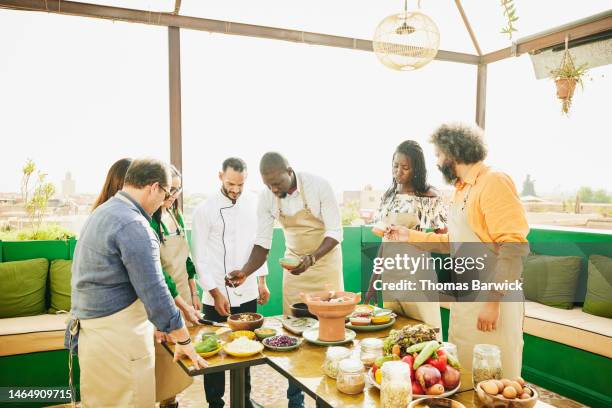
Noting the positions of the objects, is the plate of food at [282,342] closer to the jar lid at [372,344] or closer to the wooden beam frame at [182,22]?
the jar lid at [372,344]

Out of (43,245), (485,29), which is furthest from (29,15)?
(485,29)

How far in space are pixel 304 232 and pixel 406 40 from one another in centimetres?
167

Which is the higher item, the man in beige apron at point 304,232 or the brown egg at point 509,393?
the man in beige apron at point 304,232

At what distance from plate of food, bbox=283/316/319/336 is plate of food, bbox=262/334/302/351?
5.1 inches

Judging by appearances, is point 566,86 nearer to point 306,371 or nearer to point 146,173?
point 306,371

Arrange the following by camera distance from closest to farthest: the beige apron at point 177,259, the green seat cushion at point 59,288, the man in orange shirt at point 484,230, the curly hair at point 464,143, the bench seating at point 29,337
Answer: the man in orange shirt at point 484,230 < the curly hair at point 464,143 < the beige apron at point 177,259 < the bench seating at point 29,337 < the green seat cushion at point 59,288

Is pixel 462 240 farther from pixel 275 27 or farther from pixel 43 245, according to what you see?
pixel 43 245

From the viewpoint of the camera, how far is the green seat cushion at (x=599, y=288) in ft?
11.9

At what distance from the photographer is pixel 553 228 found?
4.46 meters

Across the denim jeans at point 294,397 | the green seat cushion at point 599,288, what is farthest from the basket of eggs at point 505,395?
the green seat cushion at point 599,288

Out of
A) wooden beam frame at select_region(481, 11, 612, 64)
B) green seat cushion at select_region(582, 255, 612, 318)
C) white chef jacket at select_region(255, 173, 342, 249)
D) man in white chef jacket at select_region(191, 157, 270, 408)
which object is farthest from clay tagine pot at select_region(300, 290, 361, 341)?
wooden beam frame at select_region(481, 11, 612, 64)

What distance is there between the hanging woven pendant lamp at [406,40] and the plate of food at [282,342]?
2341 millimetres

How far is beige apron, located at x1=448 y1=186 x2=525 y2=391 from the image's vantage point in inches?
81.4

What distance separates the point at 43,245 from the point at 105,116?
1.25m
